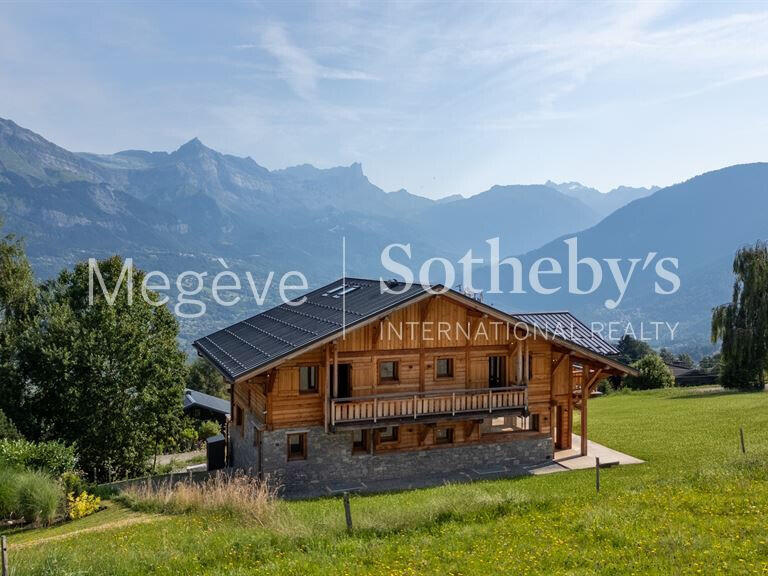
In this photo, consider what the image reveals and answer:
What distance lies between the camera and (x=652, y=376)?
52.5 m

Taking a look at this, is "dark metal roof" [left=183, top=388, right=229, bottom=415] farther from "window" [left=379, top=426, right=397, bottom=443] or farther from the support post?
the support post

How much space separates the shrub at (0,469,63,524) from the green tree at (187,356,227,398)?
145ft

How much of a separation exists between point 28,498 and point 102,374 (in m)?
11.5

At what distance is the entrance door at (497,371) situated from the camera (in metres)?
24.8

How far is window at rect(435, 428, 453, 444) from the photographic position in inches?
951

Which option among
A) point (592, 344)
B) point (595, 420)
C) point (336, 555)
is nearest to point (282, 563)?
point (336, 555)

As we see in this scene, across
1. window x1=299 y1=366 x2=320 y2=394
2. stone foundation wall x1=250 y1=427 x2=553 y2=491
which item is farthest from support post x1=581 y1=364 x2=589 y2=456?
window x1=299 y1=366 x2=320 y2=394

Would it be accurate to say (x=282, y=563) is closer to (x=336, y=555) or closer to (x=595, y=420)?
(x=336, y=555)

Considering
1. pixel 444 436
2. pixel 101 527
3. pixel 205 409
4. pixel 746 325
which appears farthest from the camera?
pixel 205 409

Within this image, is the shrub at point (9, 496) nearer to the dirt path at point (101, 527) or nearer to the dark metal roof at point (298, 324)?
the dirt path at point (101, 527)

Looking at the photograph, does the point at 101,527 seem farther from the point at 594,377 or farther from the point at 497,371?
the point at 594,377

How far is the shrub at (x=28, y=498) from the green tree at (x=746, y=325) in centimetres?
4186

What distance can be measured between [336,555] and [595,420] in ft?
88.2

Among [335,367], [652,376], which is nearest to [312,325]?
[335,367]
